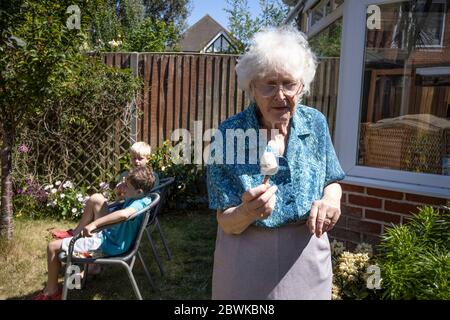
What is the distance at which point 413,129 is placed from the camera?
3.33 metres

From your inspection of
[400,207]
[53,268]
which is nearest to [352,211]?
[400,207]

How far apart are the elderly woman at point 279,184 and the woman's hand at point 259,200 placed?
127 millimetres

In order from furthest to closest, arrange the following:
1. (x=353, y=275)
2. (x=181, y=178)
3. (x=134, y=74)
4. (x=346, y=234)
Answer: (x=134, y=74), (x=181, y=178), (x=346, y=234), (x=353, y=275)

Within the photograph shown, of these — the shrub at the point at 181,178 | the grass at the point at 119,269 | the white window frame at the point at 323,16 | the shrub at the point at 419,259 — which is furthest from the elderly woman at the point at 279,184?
the shrub at the point at 181,178

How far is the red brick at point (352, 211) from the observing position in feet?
11.3

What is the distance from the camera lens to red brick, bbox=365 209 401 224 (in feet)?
10.7

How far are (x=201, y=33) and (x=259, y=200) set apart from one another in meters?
38.2

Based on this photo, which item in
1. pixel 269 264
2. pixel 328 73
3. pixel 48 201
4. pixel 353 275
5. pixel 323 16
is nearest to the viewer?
pixel 269 264

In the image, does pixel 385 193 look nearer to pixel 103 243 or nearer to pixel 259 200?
pixel 103 243

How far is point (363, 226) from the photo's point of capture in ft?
11.3

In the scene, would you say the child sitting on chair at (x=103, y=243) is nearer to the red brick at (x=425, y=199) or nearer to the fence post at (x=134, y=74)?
the red brick at (x=425, y=199)

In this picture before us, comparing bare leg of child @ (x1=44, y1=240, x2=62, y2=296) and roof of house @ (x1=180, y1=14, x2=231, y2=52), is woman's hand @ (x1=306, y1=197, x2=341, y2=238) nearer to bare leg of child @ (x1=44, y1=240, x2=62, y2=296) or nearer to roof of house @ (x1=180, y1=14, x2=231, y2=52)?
bare leg of child @ (x1=44, y1=240, x2=62, y2=296)

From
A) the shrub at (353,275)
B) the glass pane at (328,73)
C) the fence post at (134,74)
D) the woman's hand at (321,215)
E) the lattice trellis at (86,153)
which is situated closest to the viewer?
the woman's hand at (321,215)
